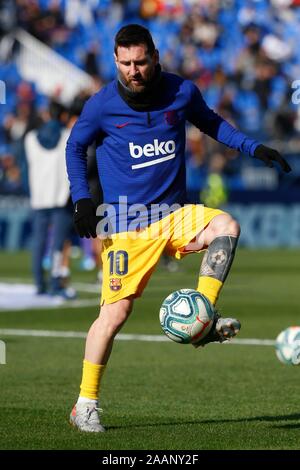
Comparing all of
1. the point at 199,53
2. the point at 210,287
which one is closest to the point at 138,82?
the point at 210,287

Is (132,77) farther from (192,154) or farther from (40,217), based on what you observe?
(192,154)

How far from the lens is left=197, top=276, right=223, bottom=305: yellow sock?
6.73 metres

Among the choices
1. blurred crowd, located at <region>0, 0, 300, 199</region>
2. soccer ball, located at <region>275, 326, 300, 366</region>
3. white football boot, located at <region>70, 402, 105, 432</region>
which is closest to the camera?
white football boot, located at <region>70, 402, 105, 432</region>

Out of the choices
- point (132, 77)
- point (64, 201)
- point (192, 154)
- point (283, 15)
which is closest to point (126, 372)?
point (132, 77)

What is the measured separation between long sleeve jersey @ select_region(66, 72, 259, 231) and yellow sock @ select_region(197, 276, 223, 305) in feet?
1.97

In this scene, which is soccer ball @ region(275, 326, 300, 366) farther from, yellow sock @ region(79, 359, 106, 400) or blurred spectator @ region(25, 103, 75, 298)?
blurred spectator @ region(25, 103, 75, 298)

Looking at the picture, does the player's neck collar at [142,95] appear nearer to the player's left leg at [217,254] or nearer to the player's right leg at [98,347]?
the player's left leg at [217,254]

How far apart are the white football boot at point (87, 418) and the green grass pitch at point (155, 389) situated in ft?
0.22

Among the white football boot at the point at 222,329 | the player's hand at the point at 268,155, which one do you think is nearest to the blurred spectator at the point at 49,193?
the player's hand at the point at 268,155

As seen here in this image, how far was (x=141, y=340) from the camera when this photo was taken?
1162cm

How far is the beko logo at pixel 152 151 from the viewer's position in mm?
6988

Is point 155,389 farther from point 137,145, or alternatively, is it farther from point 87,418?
point 137,145

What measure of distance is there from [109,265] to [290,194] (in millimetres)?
19912

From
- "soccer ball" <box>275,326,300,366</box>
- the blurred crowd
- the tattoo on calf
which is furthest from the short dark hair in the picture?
the blurred crowd
